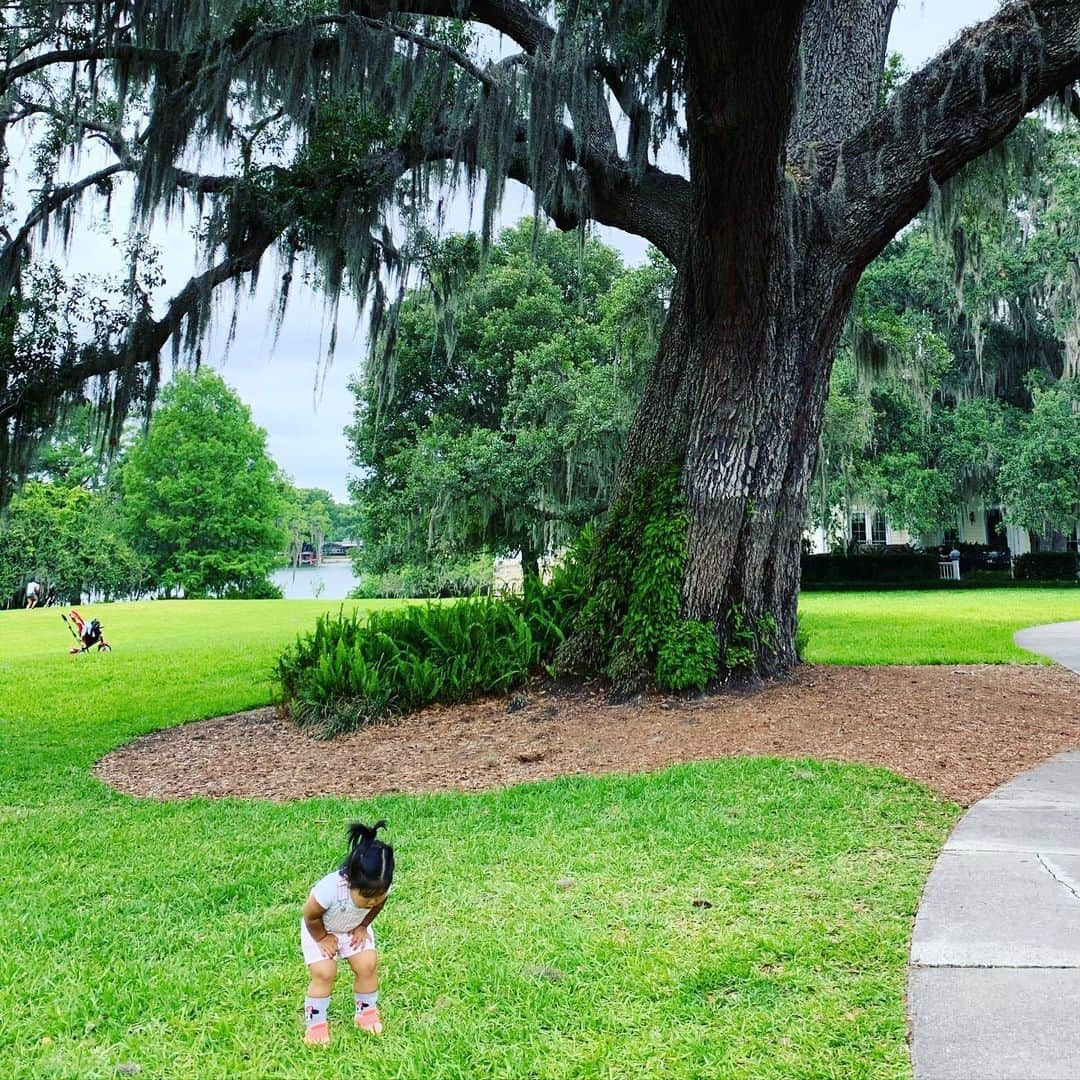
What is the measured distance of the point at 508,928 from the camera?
285 centimetres

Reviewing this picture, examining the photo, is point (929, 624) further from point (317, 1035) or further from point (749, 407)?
point (317, 1035)

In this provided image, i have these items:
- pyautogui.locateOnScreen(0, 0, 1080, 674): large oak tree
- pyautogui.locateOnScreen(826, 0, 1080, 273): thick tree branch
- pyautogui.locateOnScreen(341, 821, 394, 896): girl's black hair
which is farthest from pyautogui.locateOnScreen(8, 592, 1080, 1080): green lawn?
pyautogui.locateOnScreen(826, 0, 1080, 273): thick tree branch

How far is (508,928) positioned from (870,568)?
2395 cm

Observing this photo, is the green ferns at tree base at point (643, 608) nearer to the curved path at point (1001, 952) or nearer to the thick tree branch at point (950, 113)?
the thick tree branch at point (950, 113)

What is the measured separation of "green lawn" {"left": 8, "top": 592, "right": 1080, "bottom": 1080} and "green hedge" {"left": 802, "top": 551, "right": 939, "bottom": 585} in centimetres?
2118

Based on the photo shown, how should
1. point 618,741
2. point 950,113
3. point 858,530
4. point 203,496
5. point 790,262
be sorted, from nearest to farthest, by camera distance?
point 618,741, point 950,113, point 790,262, point 858,530, point 203,496

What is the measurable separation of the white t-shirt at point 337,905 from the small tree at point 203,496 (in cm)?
3501

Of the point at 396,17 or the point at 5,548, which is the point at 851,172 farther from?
the point at 5,548

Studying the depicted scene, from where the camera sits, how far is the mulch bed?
518 cm

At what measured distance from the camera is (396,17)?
6.61 metres

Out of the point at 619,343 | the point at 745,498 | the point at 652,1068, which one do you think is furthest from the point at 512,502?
the point at 652,1068

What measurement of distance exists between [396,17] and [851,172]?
3405mm

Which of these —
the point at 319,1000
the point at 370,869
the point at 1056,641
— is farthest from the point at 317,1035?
the point at 1056,641

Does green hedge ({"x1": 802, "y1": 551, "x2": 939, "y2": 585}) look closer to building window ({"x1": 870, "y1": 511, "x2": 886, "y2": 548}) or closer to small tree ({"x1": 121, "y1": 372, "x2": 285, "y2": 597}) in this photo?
building window ({"x1": 870, "y1": 511, "x2": 886, "y2": 548})
